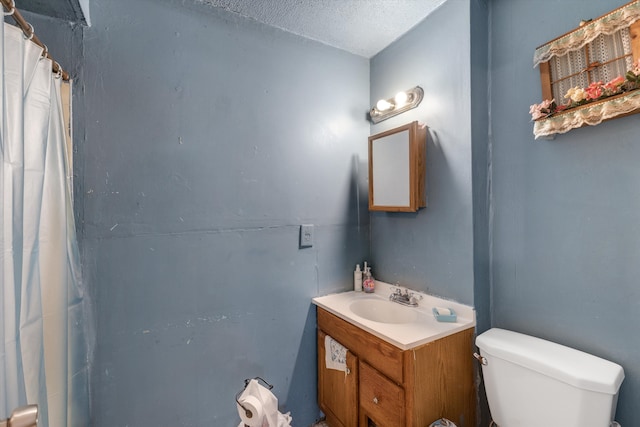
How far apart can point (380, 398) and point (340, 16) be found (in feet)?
6.39

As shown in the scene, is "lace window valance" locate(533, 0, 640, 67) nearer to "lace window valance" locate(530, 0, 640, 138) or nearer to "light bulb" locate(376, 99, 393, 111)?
"lace window valance" locate(530, 0, 640, 138)

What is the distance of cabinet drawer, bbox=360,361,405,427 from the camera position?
1.22 meters

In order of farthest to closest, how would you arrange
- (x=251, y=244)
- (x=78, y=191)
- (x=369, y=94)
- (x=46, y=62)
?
(x=369, y=94), (x=251, y=244), (x=78, y=191), (x=46, y=62)

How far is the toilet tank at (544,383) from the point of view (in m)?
0.95

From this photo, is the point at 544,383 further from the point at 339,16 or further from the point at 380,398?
the point at 339,16

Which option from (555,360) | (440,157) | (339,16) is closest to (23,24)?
(339,16)

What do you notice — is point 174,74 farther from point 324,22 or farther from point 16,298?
point 16,298

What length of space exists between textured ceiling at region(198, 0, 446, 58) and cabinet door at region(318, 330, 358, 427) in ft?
5.88

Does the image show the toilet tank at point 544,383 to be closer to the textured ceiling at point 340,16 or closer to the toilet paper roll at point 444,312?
the toilet paper roll at point 444,312

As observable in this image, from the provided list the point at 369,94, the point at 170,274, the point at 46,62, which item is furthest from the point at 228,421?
the point at 369,94

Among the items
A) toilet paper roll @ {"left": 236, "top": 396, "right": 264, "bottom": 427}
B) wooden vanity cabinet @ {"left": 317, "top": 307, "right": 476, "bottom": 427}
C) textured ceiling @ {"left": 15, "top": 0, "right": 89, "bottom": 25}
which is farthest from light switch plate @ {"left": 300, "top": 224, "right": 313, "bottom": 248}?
textured ceiling @ {"left": 15, "top": 0, "right": 89, "bottom": 25}

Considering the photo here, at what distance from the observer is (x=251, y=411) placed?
123cm

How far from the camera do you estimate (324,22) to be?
164 centimetres

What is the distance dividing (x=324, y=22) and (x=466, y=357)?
1.90 metres
